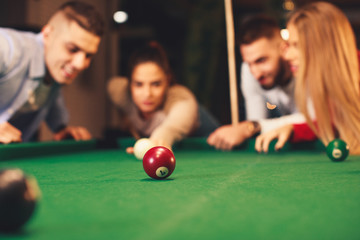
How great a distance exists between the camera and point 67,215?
0.92 metres

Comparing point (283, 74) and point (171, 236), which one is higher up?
point (171, 236)

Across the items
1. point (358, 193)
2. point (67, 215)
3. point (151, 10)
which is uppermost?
point (151, 10)

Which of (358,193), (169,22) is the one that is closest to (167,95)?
(358,193)

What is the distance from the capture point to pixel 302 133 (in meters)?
3.07

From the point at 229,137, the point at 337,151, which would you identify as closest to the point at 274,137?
the point at 229,137

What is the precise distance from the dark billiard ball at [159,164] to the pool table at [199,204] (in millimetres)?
33

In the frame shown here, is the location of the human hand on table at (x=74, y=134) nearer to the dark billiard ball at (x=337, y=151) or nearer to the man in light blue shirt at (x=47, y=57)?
the man in light blue shirt at (x=47, y=57)

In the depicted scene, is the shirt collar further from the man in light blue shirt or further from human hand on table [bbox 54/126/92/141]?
human hand on table [bbox 54/126/92/141]

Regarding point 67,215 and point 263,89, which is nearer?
point 67,215

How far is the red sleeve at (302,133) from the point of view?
303 cm

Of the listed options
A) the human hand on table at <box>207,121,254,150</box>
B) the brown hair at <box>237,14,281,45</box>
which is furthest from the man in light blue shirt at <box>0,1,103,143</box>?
the brown hair at <box>237,14,281,45</box>

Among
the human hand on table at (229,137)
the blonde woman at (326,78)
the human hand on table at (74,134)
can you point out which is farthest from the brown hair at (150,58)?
the blonde woman at (326,78)

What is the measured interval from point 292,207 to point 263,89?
3624 millimetres

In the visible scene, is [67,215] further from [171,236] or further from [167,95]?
[167,95]
